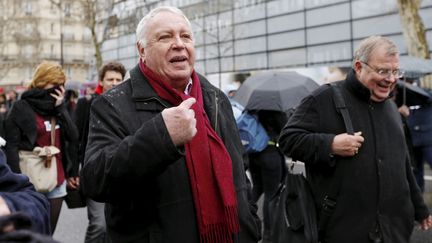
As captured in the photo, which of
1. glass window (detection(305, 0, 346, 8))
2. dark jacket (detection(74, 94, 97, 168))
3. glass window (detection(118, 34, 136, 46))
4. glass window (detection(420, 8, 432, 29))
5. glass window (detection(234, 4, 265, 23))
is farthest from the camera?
glass window (detection(118, 34, 136, 46))

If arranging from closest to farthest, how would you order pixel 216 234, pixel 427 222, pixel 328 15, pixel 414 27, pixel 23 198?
pixel 23 198
pixel 216 234
pixel 427 222
pixel 414 27
pixel 328 15

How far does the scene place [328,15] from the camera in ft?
90.2

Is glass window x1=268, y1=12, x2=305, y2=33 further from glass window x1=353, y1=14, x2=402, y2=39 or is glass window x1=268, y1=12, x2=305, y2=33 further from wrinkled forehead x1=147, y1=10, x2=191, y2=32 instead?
wrinkled forehead x1=147, y1=10, x2=191, y2=32

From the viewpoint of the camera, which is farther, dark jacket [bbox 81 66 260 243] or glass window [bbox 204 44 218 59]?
glass window [bbox 204 44 218 59]

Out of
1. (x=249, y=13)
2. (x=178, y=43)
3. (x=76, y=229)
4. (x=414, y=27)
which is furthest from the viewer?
(x=249, y=13)

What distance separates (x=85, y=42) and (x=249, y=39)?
49.3 meters

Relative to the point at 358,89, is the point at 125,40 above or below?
above

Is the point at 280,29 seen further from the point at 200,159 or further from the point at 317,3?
the point at 200,159

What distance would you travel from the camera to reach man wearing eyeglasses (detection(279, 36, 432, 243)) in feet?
10.7

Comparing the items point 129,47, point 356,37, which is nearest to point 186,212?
point 356,37

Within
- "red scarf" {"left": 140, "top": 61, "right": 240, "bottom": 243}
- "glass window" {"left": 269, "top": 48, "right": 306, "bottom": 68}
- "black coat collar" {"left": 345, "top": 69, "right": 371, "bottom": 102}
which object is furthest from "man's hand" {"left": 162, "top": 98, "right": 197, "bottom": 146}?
"glass window" {"left": 269, "top": 48, "right": 306, "bottom": 68}

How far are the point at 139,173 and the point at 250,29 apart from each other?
30.6m

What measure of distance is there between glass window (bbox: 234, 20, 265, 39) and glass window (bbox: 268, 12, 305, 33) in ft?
1.91

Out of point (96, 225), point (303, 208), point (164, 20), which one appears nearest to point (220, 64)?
point (96, 225)
